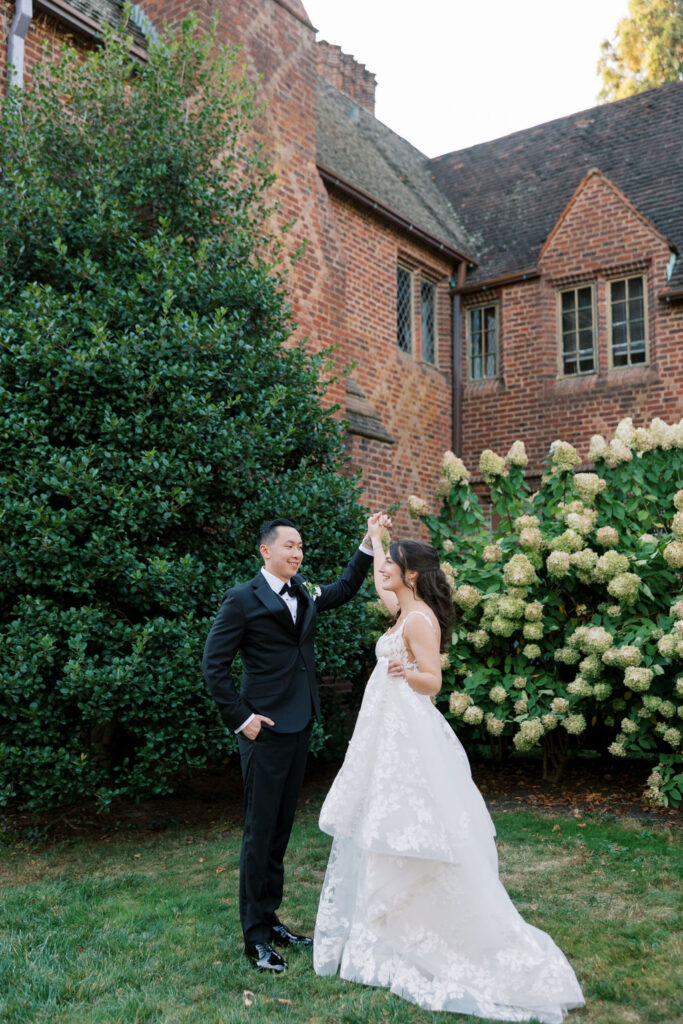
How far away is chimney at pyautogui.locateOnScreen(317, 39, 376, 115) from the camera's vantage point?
17.8 m

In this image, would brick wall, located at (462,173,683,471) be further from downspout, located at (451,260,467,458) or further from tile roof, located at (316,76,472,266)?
tile roof, located at (316,76,472,266)

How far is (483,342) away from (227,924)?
37.9ft

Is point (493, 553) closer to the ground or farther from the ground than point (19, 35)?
closer to the ground

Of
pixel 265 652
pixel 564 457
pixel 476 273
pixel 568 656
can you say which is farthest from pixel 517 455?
pixel 476 273

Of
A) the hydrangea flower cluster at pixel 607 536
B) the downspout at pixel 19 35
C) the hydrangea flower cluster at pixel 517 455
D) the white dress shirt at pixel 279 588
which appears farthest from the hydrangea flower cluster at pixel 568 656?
the downspout at pixel 19 35

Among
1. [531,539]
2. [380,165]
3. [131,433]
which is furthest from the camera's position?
[380,165]

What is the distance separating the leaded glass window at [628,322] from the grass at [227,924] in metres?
8.37

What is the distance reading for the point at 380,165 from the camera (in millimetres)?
14781

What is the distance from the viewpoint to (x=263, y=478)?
6.76m

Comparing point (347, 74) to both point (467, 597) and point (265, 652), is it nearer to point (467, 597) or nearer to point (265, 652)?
point (467, 597)

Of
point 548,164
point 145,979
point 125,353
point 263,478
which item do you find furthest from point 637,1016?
point 548,164

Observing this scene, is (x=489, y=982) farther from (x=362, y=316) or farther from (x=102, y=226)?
(x=362, y=316)

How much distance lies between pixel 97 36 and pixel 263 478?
5.21m

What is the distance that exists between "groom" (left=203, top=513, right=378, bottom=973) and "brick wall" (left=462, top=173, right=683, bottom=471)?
31.1 feet
